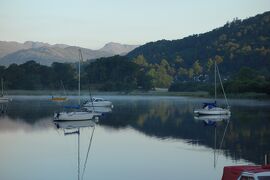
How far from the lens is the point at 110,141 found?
106ft

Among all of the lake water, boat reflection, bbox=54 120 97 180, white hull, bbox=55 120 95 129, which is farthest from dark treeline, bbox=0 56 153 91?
the lake water


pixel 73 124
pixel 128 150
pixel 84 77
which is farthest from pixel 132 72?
pixel 128 150

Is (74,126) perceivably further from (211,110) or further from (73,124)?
(211,110)

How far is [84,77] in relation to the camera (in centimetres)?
15525

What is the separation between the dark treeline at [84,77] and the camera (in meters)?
153

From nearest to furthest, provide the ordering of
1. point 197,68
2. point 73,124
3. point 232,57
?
point 73,124 < point 232,57 < point 197,68

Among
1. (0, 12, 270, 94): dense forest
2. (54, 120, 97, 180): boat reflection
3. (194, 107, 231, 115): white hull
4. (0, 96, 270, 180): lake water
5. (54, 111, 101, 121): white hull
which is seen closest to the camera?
(0, 96, 270, 180): lake water

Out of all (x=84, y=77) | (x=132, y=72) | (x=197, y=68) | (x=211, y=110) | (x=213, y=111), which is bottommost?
(x=213, y=111)

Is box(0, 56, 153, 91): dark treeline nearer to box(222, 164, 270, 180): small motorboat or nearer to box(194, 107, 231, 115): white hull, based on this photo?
box(194, 107, 231, 115): white hull

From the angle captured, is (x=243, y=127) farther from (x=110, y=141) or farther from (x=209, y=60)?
(x=209, y=60)

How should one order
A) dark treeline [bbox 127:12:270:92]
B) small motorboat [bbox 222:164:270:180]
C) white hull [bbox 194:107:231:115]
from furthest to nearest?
dark treeline [bbox 127:12:270:92] < white hull [bbox 194:107:231:115] < small motorboat [bbox 222:164:270:180]

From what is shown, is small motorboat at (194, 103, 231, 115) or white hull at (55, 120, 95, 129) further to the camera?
small motorboat at (194, 103, 231, 115)

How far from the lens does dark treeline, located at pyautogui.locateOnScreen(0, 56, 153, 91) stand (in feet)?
502

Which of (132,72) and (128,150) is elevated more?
(132,72)
